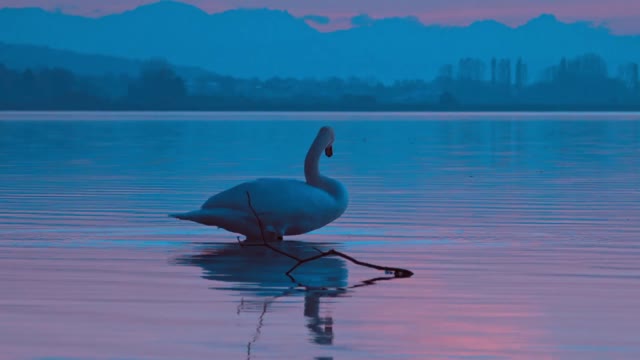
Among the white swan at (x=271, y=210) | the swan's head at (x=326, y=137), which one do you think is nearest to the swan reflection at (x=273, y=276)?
the white swan at (x=271, y=210)

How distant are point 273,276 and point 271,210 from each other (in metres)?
3.19

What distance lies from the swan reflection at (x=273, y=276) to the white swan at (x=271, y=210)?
0.83 ft

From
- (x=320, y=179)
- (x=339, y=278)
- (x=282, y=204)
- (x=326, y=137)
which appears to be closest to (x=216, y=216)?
(x=282, y=204)

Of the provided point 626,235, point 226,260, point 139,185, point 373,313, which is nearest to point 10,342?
point 373,313

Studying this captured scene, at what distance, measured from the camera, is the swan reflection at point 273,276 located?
13.2 meters

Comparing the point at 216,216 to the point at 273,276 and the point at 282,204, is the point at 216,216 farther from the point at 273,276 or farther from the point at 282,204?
the point at 273,276

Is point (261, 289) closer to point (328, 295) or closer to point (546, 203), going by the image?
point (328, 295)

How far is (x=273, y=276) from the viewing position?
16.1 m

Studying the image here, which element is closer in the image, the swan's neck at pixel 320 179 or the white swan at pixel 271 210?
the white swan at pixel 271 210

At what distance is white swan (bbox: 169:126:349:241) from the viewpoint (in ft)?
63.3

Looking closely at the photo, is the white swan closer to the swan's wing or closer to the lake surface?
the swan's wing

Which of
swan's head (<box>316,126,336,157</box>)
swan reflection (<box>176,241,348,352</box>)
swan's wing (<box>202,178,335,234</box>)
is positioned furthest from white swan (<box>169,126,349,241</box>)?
swan's head (<box>316,126,336,157</box>)

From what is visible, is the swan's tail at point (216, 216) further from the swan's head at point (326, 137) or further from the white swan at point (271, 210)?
the swan's head at point (326, 137)

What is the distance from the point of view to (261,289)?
14.9 meters
